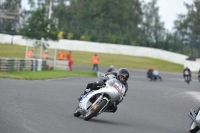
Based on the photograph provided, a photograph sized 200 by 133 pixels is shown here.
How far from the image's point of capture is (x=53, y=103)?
587 inches

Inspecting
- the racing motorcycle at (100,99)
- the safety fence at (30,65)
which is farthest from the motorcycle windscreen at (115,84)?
the safety fence at (30,65)

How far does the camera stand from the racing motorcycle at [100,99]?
1155 cm

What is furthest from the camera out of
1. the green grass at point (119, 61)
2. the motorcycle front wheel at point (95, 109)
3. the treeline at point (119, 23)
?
the treeline at point (119, 23)

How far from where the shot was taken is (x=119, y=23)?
93.8 m

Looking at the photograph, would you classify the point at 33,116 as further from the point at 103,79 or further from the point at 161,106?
the point at 161,106

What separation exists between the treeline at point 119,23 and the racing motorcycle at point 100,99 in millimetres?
30529

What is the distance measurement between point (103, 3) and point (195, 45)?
33.5 meters

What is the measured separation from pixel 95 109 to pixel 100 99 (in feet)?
0.91

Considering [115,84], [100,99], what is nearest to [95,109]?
[100,99]

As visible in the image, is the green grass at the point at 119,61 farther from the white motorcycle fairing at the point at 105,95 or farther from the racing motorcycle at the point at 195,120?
the racing motorcycle at the point at 195,120

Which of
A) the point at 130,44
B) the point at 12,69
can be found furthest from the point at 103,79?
the point at 130,44

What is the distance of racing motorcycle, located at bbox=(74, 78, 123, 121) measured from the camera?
11548 mm

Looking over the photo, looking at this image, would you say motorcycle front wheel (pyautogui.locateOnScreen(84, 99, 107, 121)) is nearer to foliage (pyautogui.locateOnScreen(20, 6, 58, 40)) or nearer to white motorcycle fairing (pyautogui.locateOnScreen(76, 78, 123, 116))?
white motorcycle fairing (pyautogui.locateOnScreen(76, 78, 123, 116))

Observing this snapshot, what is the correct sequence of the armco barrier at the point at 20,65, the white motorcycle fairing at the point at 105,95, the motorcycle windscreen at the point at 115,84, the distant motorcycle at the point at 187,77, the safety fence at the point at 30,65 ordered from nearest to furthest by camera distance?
1. the white motorcycle fairing at the point at 105,95
2. the motorcycle windscreen at the point at 115,84
3. the armco barrier at the point at 20,65
4. the safety fence at the point at 30,65
5. the distant motorcycle at the point at 187,77
